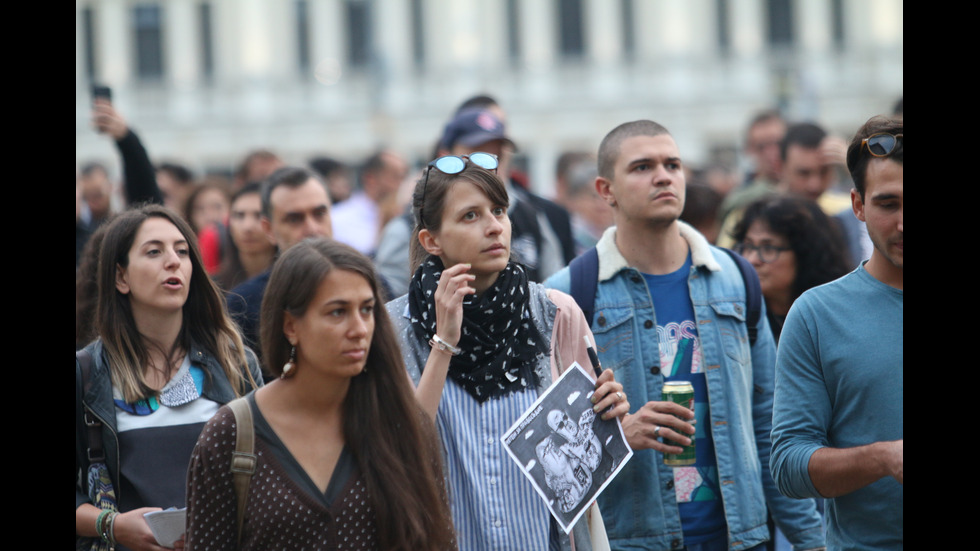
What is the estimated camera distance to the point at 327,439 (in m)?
3.42

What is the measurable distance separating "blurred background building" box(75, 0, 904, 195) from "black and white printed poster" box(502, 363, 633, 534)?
31685 millimetres

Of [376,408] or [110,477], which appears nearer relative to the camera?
[376,408]

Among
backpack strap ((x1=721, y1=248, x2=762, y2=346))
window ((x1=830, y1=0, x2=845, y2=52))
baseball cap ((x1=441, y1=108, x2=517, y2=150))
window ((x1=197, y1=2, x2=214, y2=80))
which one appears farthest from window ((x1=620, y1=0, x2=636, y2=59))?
backpack strap ((x1=721, y1=248, x2=762, y2=346))

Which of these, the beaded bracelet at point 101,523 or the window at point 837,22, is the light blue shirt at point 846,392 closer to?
the beaded bracelet at point 101,523

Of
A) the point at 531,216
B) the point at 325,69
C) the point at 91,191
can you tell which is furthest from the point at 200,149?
the point at 531,216

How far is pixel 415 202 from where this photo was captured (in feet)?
14.1

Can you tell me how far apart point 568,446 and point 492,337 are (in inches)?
17.2

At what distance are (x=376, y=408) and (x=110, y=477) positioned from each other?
1.26 metres

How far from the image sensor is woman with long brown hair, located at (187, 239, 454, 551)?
328cm

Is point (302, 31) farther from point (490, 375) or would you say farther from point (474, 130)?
point (490, 375)

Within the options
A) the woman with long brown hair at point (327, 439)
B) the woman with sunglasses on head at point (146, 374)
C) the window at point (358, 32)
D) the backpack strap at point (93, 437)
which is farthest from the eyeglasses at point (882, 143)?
the window at point (358, 32)
